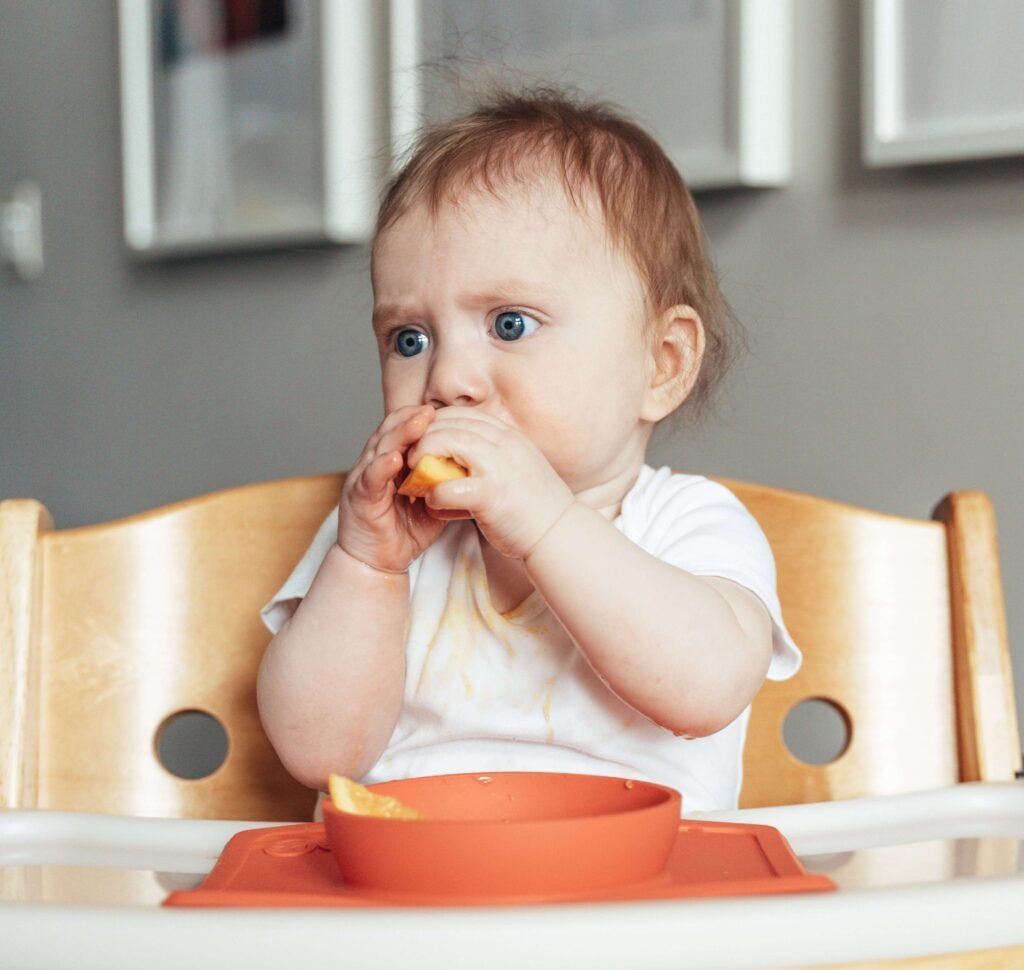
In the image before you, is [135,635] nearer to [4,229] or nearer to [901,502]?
[901,502]

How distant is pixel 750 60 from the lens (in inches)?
43.7

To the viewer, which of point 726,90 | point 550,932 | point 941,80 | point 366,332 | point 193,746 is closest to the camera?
point 550,932

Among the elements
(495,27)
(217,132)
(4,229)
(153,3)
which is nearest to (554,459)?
(495,27)

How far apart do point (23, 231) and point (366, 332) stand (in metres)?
0.66

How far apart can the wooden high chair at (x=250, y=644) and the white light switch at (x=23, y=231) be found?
3.54 feet

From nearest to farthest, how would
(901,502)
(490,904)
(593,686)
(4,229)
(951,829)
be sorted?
(490,904)
(951,829)
(593,686)
(901,502)
(4,229)

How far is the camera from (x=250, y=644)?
0.89 m

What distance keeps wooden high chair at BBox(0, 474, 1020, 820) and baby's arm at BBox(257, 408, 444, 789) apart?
0.13 m

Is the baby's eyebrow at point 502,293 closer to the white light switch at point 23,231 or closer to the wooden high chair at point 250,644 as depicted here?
the wooden high chair at point 250,644

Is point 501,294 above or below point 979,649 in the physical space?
above

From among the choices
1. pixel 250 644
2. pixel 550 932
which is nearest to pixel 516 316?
pixel 250 644

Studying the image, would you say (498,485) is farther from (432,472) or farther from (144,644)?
(144,644)

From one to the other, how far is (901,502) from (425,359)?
1.61ft

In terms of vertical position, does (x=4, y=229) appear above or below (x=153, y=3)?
below
